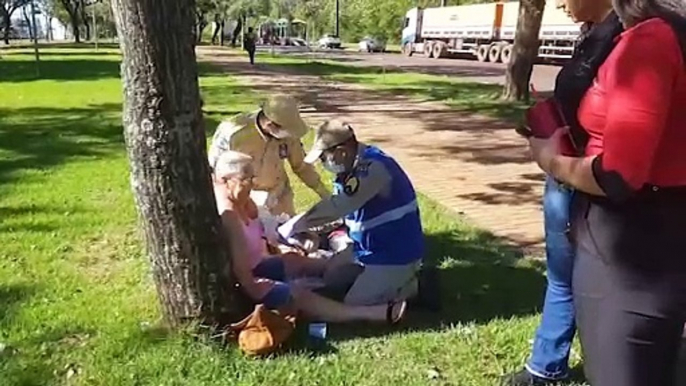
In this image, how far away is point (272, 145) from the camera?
5.21m

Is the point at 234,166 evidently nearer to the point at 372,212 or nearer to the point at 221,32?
the point at 372,212

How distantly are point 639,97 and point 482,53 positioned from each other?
40.1m

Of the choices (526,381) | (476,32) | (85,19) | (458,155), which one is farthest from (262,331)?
(85,19)

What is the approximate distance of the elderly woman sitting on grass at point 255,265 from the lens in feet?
13.3

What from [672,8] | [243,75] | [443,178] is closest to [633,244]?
[672,8]

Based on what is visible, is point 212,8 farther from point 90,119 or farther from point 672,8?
point 672,8

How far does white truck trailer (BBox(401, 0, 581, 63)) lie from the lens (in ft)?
110

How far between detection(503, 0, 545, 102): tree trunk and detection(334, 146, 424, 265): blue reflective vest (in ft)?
→ 35.8

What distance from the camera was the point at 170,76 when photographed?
137 inches

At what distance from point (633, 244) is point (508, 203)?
18.0ft

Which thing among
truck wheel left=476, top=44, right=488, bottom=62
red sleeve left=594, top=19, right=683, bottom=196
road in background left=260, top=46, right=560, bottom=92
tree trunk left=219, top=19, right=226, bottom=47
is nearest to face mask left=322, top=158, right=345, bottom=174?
red sleeve left=594, top=19, right=683, bottom=196

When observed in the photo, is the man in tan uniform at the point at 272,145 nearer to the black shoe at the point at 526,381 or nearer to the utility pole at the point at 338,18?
the black shoe at the point at 526,381

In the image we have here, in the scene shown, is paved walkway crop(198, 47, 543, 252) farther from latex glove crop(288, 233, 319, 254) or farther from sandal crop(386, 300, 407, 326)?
sandal crop(386, 300, 407, 326)

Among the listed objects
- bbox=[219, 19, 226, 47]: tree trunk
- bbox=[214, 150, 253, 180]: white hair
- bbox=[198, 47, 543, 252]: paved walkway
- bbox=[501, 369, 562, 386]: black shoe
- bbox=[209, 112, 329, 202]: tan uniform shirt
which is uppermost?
bbox=[214, 150, 253, 180]: white hair
